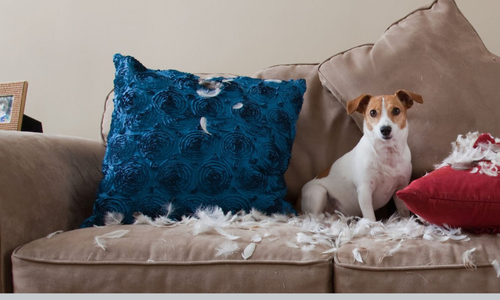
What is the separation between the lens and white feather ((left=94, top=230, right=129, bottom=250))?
0.93 meters

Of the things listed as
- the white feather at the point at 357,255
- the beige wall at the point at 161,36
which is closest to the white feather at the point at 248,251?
the white feather at the point at 357,255

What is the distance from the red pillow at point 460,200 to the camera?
2.89ft

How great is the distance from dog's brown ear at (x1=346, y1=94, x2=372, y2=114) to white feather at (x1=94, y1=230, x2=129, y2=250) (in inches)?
29.9

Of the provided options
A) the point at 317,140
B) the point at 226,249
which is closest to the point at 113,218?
the point at 226,249

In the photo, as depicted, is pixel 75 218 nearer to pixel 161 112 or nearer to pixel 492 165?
pixel 161 112

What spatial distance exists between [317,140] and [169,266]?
0.81 metres

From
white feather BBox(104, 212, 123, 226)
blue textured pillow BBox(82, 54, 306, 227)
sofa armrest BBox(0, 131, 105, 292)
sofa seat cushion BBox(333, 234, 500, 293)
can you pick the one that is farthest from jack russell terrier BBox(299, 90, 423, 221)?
sofa armrest BBox(0, 131, 105, 292)

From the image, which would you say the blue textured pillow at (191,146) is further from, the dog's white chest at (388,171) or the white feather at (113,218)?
the dog's white chest at (388,171)

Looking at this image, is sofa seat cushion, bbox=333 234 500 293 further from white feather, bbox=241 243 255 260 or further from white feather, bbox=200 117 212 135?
white feather, bbox=200 117 212 135

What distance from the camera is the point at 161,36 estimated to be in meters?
2.05

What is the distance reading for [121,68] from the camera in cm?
136

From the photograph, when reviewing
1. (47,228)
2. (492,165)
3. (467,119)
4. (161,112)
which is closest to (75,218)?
(47,228)

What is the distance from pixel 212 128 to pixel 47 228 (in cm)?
51

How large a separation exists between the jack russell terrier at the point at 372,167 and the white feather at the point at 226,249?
1.84 feet
